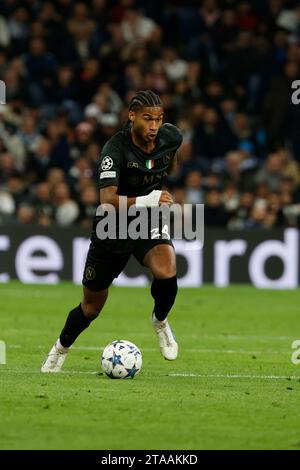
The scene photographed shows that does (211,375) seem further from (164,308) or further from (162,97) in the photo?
(162,97)

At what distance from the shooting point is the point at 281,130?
22125 millimetres

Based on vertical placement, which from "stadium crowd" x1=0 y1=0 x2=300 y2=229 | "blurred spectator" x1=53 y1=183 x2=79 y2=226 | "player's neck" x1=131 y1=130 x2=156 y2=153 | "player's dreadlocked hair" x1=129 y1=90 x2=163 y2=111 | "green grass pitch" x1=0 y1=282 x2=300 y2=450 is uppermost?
"stadium crowd" x1=0 y1=0 x2=300 y2=229

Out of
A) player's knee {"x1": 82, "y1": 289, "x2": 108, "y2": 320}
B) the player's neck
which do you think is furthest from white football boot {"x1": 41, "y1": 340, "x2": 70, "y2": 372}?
the player's neck

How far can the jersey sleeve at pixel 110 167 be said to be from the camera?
32.7 ft

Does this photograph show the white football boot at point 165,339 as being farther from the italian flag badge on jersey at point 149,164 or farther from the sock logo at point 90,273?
the italian flag badge on jersey at point 149,164

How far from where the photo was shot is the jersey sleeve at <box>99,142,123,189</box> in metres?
9.96

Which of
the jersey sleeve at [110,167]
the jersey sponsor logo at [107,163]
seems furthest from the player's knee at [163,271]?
the jersey sponsor logo at [107,163]

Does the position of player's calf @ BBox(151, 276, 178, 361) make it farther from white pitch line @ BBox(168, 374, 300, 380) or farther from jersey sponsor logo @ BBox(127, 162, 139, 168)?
jersey sponsor logo @ BBox(127, 162, 139, 168)

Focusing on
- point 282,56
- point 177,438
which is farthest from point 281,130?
point 177,438

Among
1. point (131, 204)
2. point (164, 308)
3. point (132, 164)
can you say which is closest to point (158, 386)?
point (164, 308)

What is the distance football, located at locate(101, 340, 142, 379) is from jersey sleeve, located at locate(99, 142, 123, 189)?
4.28 ft

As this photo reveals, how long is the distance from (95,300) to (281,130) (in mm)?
12506

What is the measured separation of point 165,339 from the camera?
10539mm

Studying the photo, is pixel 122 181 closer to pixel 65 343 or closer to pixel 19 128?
pixel 65 343
